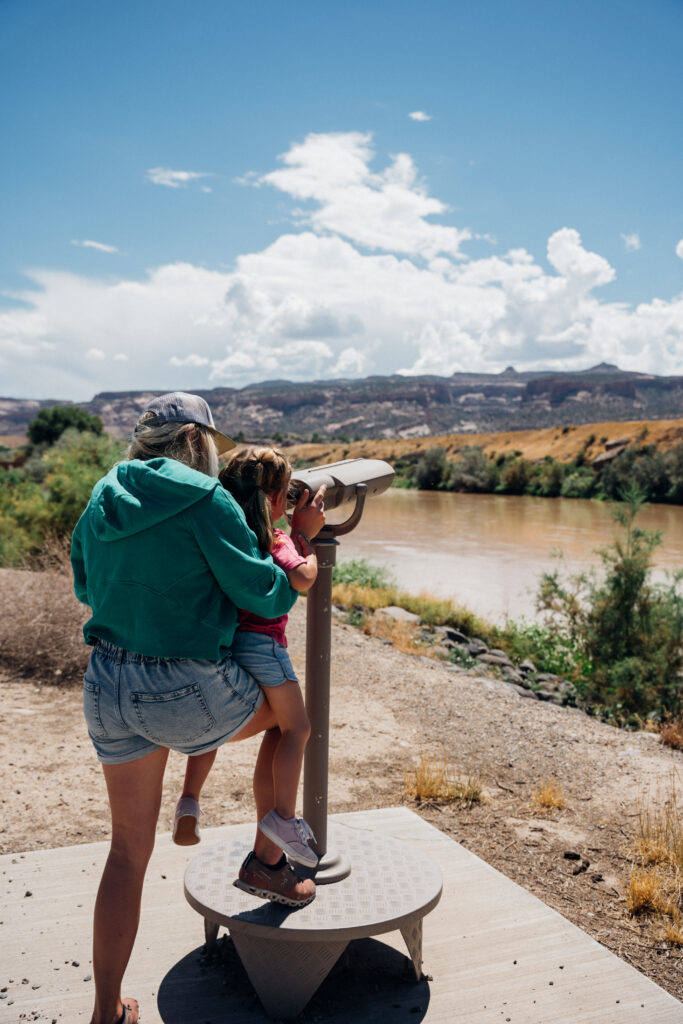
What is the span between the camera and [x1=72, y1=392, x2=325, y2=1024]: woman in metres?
2.00

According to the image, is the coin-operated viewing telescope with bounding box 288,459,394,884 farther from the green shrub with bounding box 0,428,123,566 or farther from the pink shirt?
the green shrub with bounding box 0,428,123,566

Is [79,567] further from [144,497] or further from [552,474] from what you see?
[552,474]

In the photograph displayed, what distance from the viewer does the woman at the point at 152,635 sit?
2000 mm

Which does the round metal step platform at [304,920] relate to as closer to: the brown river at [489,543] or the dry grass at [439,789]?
the dry grass at [439,789]

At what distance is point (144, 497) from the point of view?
6.61 ft

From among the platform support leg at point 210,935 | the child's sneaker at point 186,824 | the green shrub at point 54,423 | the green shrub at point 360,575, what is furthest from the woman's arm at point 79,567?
the green shrub at point 54,423

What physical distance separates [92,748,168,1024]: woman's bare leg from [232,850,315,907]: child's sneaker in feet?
1.31

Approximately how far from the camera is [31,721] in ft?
20.0

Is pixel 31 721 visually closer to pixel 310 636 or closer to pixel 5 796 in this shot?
pixel 5 796

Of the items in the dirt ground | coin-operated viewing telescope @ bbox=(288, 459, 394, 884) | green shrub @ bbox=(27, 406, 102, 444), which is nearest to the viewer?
coin-operated viewing telescope @ bbox=(288, 459, 394, 884)

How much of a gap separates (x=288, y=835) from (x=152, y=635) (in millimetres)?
733

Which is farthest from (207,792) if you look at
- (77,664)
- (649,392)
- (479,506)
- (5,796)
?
(649,392)

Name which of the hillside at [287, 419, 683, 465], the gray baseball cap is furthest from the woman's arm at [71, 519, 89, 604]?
the hillside at [287, 419, 683, 465]

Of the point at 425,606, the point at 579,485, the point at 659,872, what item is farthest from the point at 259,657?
the point at 579,485
